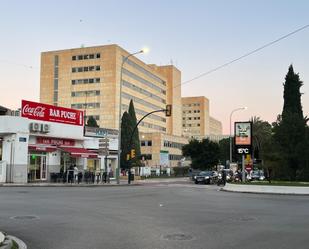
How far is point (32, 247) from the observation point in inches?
390

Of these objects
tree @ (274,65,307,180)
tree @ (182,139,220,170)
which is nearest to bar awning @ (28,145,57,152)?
tree @ (274,65,307,180)

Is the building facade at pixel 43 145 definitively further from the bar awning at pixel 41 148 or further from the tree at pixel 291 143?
the tree at pixel 291 143

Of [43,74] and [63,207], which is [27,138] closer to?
[63,207]

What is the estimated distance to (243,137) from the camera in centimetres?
3978

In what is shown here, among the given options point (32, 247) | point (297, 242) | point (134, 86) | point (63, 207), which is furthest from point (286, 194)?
point (134, 86)

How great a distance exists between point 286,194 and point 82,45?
120584 millimetres

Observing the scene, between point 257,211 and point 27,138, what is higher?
point 27,138

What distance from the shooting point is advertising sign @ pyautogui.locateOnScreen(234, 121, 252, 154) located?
39.7 metres

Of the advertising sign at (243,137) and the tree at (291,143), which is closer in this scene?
the tree at (291,143)

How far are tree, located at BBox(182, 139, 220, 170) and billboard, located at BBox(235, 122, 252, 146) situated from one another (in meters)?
40.9

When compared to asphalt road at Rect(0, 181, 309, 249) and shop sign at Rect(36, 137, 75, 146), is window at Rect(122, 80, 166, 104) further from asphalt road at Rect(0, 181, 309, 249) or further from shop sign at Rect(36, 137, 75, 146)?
asphalt road at Rect(0, 181, 309, 249)

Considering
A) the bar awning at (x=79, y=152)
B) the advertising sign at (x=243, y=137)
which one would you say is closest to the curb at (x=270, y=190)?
the advertising sign at (x=243, y=137)

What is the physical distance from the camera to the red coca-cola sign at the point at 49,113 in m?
42.4

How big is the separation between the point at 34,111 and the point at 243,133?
1968 cm
